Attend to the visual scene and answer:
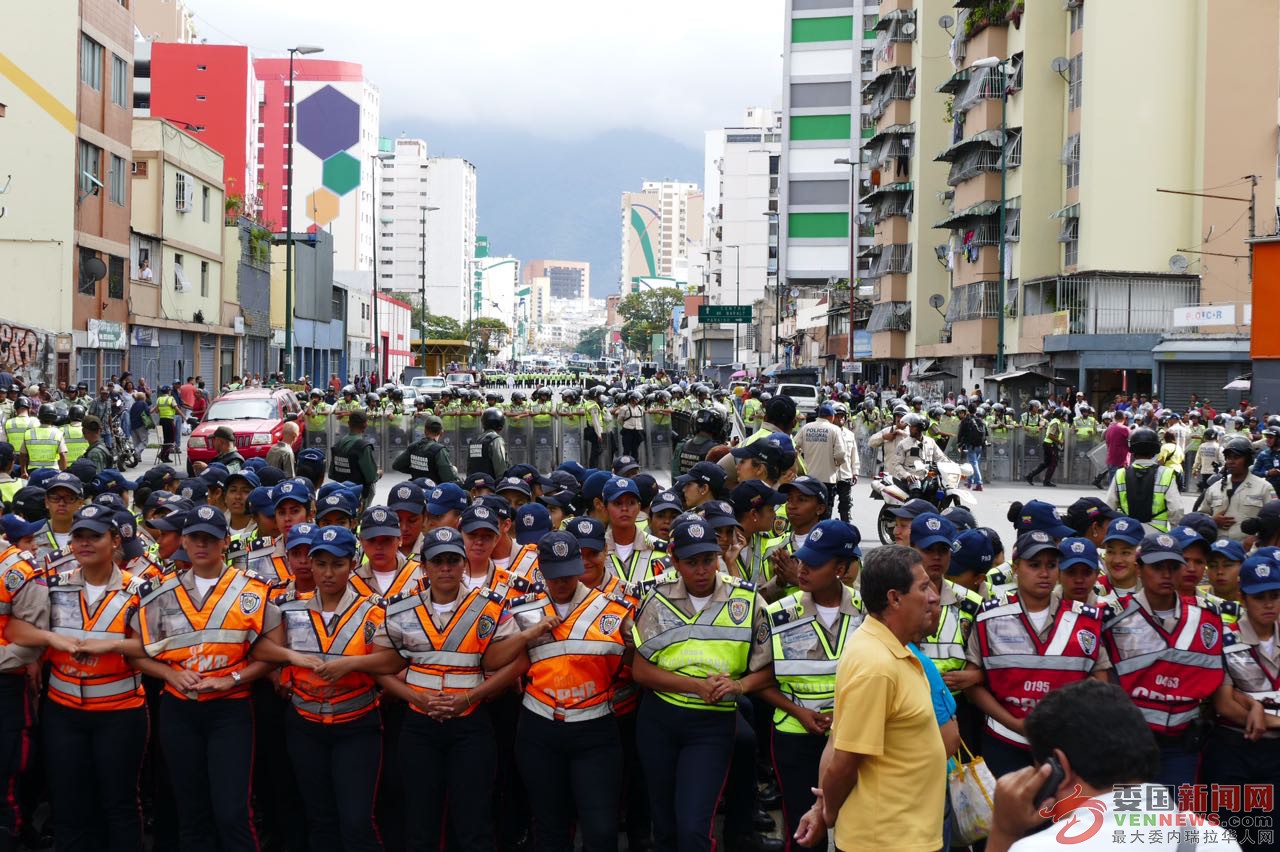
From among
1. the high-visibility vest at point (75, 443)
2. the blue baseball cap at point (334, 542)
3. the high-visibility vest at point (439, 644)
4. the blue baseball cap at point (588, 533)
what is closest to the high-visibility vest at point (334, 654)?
the high-visibility vest at point (439, 644)

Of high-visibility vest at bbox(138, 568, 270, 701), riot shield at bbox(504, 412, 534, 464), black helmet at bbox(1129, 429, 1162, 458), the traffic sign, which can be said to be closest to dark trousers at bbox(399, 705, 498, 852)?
high-visibility vest at bbox(138, 568, 270, 701)

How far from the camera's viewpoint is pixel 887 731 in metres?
4.44

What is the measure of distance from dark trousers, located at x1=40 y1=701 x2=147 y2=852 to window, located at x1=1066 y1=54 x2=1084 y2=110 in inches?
1676

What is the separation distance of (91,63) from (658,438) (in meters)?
20.7

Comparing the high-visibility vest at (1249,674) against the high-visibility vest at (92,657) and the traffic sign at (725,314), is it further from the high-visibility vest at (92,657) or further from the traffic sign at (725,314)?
the traffic sign at (725,314)

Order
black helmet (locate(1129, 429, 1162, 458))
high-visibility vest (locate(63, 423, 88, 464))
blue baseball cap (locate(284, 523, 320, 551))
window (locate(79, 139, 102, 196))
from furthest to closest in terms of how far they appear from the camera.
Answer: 1. window (locate(79, 139, 102, 196))
2. high-visibility vest (locate(63, 423, 88, 464))
3. black helmet (locate(1129, 429, 1162, 458))
4. blue baseball cap (locate(284, 523, 320, 551))

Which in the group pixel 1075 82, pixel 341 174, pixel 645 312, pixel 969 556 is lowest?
pixel 969 556

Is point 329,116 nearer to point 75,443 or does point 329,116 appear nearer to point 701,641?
point 75,443

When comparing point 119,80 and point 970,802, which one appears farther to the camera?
point 119,80

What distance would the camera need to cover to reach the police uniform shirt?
5930mm

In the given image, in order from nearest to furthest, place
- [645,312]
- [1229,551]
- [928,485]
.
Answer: [1229,551] < [928,485] < [645,312]

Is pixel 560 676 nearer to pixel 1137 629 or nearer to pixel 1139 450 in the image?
pixel 1137 629

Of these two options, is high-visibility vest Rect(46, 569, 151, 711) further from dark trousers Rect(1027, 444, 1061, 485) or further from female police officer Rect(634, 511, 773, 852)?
dark trousers Rect(1027, 444, 1061, 485)

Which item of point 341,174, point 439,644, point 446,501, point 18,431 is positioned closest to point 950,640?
point 439,644
